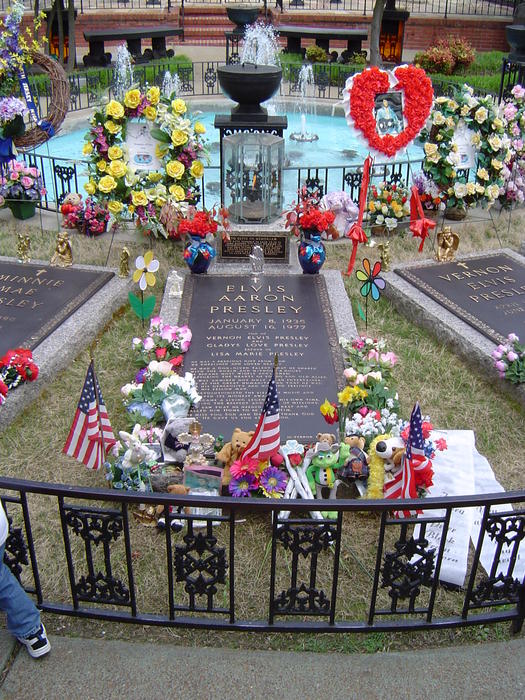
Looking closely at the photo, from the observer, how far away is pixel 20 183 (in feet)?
29.1

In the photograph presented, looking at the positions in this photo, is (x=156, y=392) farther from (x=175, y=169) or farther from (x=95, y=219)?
(x=95, y=219)

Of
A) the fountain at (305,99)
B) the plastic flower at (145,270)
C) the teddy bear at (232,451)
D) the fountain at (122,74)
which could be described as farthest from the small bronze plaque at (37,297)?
the fountain at (122,74)

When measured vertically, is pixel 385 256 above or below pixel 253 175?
below

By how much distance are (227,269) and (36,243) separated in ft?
7.48

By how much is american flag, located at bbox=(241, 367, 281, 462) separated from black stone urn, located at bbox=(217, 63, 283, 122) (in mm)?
4913

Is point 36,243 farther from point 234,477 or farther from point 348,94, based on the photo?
point 234,477

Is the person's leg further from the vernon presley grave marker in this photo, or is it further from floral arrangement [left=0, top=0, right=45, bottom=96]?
floral arrangement [left=0, top=0, right=45, bottom=96]

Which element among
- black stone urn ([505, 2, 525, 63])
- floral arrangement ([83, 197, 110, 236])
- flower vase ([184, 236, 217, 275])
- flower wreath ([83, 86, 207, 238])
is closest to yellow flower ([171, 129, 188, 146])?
flower wreath ([83, 86, 207, 238])

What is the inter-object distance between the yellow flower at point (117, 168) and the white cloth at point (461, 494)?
→ 14.3ft

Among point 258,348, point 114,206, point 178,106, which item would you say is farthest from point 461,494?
point 178,106

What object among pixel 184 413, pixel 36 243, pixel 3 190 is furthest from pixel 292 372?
pixel 3 190

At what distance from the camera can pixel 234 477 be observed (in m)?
4.61

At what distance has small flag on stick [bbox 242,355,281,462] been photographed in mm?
4149

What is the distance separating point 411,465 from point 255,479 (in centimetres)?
95
